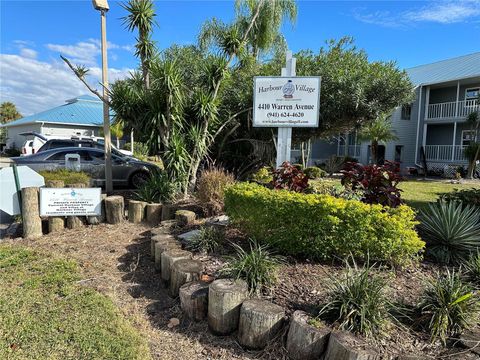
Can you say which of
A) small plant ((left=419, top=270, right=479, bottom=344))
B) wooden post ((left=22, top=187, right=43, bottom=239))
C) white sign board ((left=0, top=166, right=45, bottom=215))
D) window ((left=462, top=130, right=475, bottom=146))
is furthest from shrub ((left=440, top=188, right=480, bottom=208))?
window ((left=462, top=130, right=475, bottom=146))

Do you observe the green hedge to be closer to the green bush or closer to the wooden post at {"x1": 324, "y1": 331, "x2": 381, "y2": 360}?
the wooden post at {"x1": 324, "y1": 331, "x2": 381, "y2": 360}

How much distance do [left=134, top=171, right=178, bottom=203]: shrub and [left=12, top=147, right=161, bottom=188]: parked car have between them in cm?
325

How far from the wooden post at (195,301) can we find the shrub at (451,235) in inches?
113

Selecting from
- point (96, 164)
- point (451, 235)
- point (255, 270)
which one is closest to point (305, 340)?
point (255, 270)

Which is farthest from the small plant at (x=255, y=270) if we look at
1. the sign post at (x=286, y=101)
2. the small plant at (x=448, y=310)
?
the sign post at (x=286, y=101)

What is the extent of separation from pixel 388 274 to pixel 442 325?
2.58 feet

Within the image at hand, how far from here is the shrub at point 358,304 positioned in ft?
8.96

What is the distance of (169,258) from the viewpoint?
162 inches

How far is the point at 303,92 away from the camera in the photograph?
613 centimetres

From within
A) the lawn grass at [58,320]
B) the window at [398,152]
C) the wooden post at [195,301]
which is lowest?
the lawn grass at [58,320]

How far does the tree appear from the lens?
2121 inches

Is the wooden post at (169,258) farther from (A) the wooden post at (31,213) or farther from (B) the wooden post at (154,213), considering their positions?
(A) the wooden post at (31,213)

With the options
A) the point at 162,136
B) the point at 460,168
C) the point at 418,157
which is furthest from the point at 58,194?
the point at 418,157

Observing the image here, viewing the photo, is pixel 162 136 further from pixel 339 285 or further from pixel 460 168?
pixel 460 168
